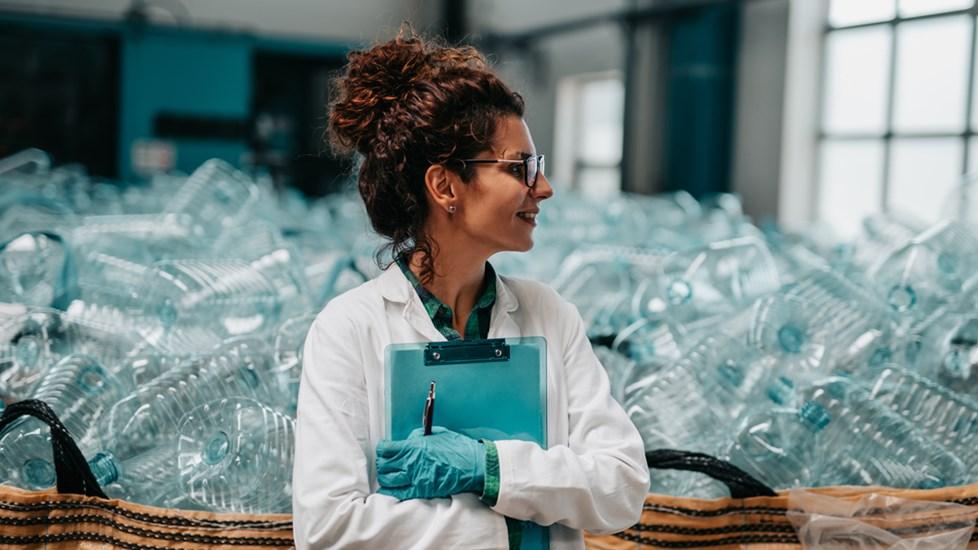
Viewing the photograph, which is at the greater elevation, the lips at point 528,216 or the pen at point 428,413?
the lips at point 528,216

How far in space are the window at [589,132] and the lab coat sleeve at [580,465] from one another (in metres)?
8.48

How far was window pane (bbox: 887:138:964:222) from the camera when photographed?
22.0ft

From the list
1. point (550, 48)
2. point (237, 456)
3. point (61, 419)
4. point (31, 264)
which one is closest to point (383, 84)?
point (237, 456)

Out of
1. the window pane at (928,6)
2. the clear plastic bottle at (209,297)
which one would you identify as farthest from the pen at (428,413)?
the window pane at (928,6)

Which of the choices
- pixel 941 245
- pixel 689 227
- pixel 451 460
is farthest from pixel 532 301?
pixel 689 227

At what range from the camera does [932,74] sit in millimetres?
6840

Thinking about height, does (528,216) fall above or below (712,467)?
above

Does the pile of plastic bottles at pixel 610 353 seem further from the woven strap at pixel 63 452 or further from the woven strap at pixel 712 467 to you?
the woven strap at pixel 712 467

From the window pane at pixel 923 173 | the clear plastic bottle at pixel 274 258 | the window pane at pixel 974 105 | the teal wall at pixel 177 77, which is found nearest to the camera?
the clear plastic bottle at pixel 274 258

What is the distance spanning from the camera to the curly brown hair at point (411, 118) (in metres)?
1.30

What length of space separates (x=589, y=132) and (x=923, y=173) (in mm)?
4027

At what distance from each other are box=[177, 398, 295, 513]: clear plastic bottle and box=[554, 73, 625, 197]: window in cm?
820

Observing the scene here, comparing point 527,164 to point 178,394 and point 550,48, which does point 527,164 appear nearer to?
point 178,394

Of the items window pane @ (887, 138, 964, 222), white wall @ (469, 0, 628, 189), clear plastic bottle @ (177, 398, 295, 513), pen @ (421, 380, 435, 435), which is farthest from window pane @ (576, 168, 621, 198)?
pen @ (421, 380, 435, 435)
